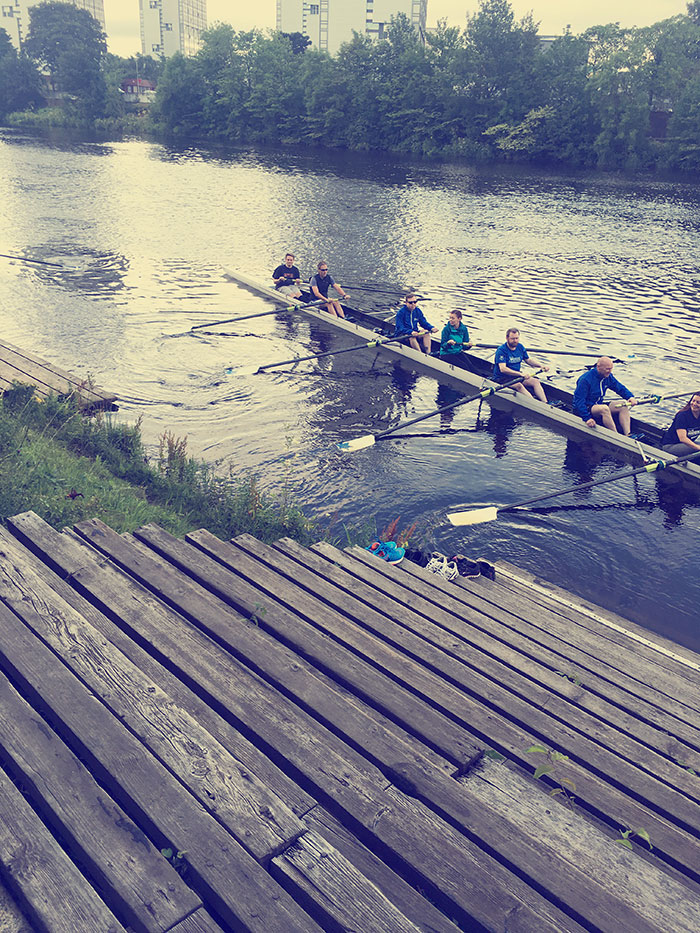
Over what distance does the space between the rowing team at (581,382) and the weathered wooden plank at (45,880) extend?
13.8 meters

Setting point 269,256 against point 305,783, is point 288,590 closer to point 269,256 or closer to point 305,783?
point 305,783

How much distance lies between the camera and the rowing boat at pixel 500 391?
14953 millimetres

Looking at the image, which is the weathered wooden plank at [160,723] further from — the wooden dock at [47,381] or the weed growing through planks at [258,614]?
the wooden dock at [47,381]

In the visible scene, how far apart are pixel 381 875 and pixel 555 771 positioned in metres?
1.46

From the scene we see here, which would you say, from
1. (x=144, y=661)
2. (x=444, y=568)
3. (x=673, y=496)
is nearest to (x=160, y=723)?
(x=144, y=661)

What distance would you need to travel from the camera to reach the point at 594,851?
140 inches

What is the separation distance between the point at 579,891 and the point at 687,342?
23780mm

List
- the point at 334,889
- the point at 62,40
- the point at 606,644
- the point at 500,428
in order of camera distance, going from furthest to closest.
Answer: the point at 62,40 → the point at 500,428 → the point at 606,644 → the point at 334,889

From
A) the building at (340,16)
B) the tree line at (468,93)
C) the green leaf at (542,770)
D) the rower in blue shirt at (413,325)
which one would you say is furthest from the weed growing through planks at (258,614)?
the building at (340,16)

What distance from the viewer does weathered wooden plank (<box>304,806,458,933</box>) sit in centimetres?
302

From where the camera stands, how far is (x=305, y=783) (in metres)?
3.71

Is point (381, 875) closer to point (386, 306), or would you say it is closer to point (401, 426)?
point (401, 426)

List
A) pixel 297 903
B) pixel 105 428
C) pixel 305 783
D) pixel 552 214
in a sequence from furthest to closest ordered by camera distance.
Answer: pixel 552 214 → pixel 105 428 → pixel 305 783 → pixel 297 903

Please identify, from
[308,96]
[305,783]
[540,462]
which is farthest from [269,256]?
[308,96]
